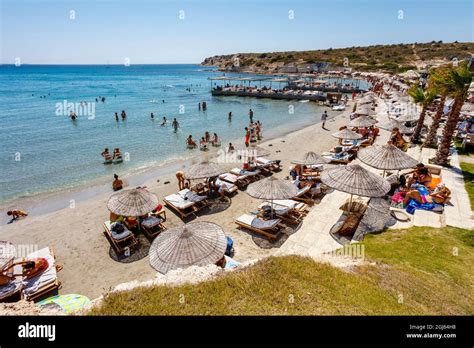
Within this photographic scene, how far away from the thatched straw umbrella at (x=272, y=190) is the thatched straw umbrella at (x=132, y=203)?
4.20 m

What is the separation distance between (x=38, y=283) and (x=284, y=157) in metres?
16.9

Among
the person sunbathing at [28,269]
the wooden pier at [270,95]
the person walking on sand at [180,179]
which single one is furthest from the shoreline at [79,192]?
the wooden pier at [270,95]

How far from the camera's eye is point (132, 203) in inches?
404

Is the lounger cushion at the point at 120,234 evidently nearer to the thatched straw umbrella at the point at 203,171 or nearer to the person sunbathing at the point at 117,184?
the thatched straw umbrella at the point at 203,171

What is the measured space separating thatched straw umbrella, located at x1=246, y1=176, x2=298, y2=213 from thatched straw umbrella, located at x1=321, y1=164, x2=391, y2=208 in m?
1.47

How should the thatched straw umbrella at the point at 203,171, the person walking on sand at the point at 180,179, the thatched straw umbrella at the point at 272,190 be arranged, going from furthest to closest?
the person walking on sand at the point at 180,179, the thatched straw umbrella at the point at 203,171, the thatched straw umbrella at the point at 272,190

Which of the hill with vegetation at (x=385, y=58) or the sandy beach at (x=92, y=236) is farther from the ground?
the hill with vegetation at (x=385, y=58)

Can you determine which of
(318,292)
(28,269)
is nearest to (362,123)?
(318,292)

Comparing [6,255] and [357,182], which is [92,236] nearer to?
[6,255]

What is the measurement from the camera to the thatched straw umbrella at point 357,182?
9.01 meters

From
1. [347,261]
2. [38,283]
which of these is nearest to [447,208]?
[347,261]

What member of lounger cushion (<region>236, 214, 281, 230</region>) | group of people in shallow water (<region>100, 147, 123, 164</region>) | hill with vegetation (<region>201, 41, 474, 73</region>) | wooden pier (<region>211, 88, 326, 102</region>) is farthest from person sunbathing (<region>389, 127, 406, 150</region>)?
hill with vegetation (<region>201, 41, 474, 73</region>)

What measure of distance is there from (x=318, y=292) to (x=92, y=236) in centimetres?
997

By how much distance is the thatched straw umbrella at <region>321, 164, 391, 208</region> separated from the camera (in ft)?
29.6
